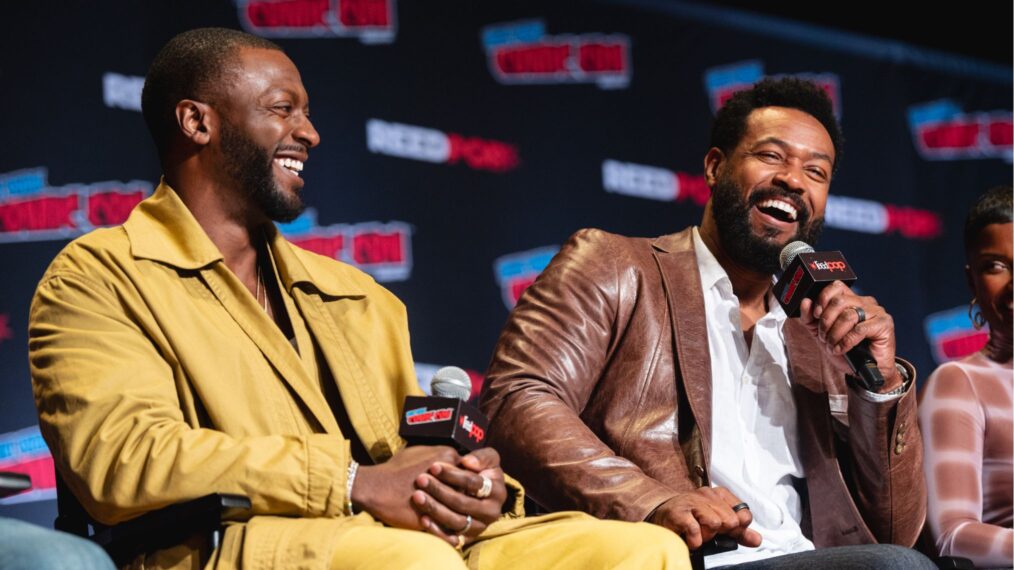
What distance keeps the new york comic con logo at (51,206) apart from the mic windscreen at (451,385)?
2.04 metres

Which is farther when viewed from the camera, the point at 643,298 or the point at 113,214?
the point at 113,214

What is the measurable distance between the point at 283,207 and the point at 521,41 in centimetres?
254

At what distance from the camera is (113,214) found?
154 inches

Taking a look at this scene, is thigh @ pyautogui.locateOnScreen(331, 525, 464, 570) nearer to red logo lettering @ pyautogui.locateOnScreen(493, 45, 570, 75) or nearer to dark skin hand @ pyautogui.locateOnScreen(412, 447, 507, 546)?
dark skin hand @ pyautogui.locateOnScreen(412, 447, 507, 546)

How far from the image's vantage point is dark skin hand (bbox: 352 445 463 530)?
2.06 m

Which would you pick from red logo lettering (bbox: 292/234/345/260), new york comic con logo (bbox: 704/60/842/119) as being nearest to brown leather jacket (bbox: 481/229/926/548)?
red logo lettering (bbox: 292/234/345/260)

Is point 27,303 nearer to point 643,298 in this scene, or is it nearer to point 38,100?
point 38,100

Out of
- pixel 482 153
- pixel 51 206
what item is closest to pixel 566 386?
pixel 51 206

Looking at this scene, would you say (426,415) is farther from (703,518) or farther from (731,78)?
(731,78)

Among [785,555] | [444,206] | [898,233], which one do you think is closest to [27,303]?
[444,206]

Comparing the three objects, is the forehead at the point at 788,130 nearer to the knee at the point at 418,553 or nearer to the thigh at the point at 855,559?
the thigh at the point at 855,559

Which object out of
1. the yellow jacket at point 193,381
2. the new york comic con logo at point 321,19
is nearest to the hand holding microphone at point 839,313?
the yellow jacket at point 193,381

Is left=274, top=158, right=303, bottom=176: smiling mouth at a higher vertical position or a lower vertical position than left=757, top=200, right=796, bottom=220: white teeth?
higher

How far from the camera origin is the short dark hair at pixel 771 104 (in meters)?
3.24
